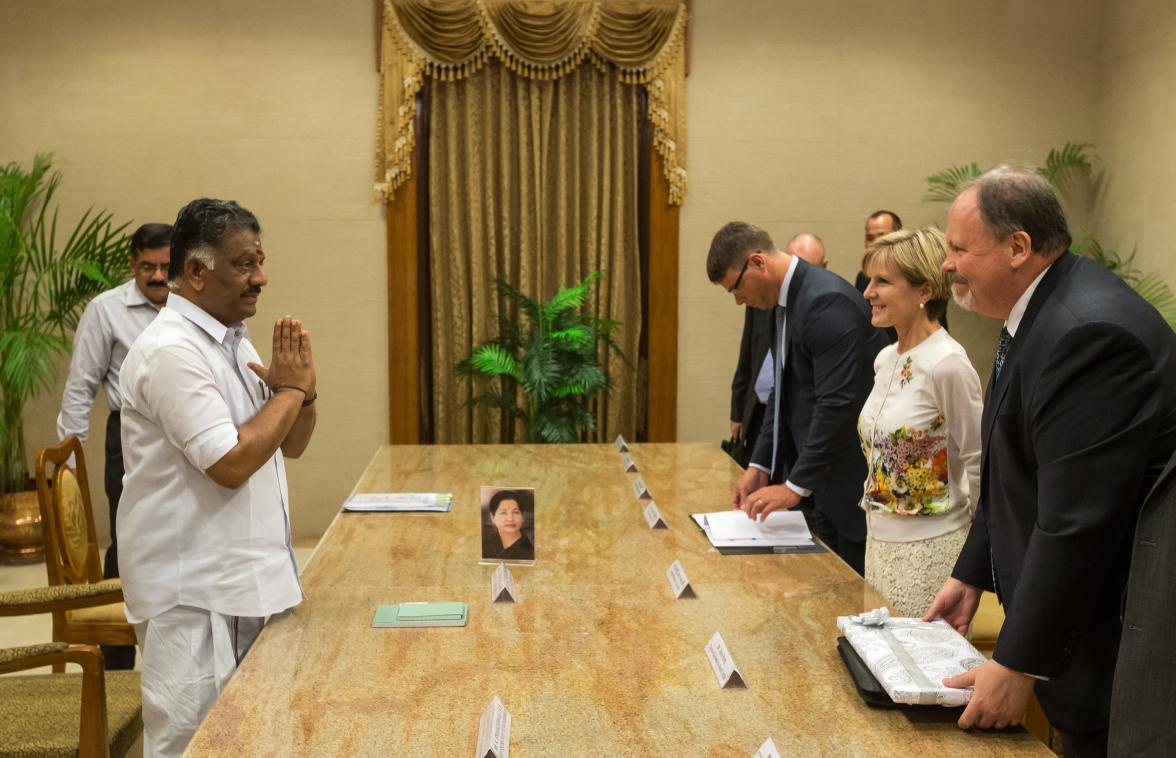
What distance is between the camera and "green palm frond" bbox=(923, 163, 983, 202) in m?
6.28

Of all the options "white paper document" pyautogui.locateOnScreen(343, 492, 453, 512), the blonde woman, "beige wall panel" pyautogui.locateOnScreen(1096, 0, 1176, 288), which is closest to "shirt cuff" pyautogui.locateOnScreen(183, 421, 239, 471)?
"white paper document" pyautogui.locateOnScreen(343, 492, 453, 512)

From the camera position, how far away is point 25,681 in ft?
9.23

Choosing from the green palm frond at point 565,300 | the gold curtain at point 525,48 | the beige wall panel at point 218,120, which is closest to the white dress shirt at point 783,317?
the green palm frond at point 565,300

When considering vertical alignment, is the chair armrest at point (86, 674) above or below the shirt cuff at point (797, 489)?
below

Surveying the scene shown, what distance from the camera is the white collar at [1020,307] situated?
1.81 m

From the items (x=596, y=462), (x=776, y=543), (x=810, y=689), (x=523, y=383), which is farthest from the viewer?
(x=523, y=383)

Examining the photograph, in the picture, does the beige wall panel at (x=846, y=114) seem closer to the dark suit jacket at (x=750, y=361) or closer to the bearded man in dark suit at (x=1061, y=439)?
the dark suit jacket at (x=750, y=361)

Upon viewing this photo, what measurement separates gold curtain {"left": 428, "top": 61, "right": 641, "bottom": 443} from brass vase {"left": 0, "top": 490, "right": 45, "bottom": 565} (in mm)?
2221

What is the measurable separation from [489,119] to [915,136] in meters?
2.55

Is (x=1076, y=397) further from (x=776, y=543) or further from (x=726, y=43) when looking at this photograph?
(x=726, y=43)

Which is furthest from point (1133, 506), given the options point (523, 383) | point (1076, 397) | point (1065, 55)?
point (1065, 55)

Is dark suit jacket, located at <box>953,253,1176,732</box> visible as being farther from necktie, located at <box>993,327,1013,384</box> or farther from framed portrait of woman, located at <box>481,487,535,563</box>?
framed portrait of woman, located at <box>481,487,535,563</box>

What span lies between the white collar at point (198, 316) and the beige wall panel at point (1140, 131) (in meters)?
5.08

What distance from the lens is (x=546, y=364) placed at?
583 cm
